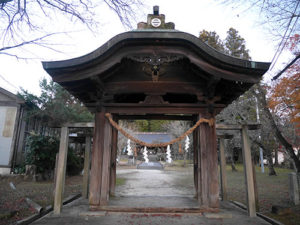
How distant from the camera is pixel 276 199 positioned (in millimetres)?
7035

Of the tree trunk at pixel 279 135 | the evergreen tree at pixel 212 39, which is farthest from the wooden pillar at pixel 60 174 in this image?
the evergreen tree at pixel 212 39

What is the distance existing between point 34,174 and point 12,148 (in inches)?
124

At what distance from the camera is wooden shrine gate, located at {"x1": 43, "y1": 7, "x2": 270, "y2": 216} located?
436 centimetres

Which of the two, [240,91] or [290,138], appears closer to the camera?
[240,91]

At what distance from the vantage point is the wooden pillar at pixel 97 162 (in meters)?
4.82

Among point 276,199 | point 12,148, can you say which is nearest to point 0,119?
point 12,148

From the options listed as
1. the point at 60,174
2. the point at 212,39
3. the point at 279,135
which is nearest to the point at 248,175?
the point at 279,135

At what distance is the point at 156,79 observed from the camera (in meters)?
5.05

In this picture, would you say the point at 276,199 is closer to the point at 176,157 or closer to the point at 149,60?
the point at 149,60

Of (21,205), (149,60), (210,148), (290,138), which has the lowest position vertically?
(21,205)

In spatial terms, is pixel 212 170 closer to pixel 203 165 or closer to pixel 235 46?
pixel 203 165

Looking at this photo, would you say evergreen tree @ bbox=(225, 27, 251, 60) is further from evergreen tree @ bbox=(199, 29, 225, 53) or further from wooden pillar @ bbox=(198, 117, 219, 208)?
wooden pillar @ bbox=(198, 117, 219, 208)

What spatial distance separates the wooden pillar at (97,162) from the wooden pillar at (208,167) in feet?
8.02

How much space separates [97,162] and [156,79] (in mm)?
2483
